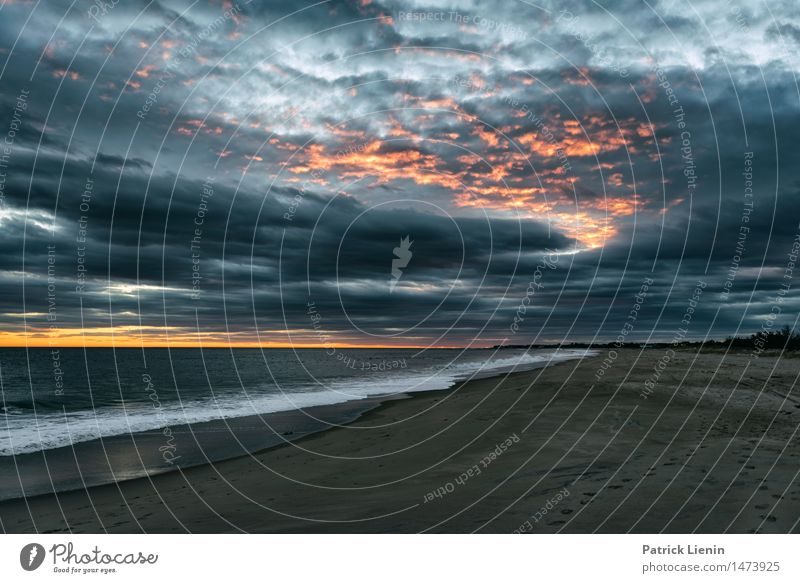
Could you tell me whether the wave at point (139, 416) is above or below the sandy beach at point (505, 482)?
above

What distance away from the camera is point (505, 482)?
1020cm

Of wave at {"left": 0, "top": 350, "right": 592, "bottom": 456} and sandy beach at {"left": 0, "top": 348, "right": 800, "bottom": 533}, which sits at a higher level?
wave at {"left": 0, "top": 350, "right": 592, "bottom": 456}

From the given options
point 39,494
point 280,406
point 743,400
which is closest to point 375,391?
point 280,406

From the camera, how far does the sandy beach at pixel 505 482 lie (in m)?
8.20

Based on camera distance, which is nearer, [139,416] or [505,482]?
[505,482]

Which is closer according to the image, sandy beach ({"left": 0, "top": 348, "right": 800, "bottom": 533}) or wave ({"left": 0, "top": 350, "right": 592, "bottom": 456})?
sandy beach ({"left": 0, "top": 348, "right": 800, "bottom": 533})

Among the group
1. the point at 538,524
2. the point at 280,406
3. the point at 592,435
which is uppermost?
the point at 280,406

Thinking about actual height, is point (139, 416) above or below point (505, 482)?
above

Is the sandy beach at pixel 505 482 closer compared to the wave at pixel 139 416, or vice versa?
the sandy beach at pixel 505 482

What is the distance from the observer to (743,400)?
834 inches

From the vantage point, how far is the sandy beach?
8.20m

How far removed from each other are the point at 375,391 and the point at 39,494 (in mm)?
28374

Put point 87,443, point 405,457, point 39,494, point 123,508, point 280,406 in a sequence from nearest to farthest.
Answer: point 123,508 < point 39,494 < point 405,457 < point 87,443 < point 280,406

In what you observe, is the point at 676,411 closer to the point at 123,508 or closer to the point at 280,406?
the point at 123,508
